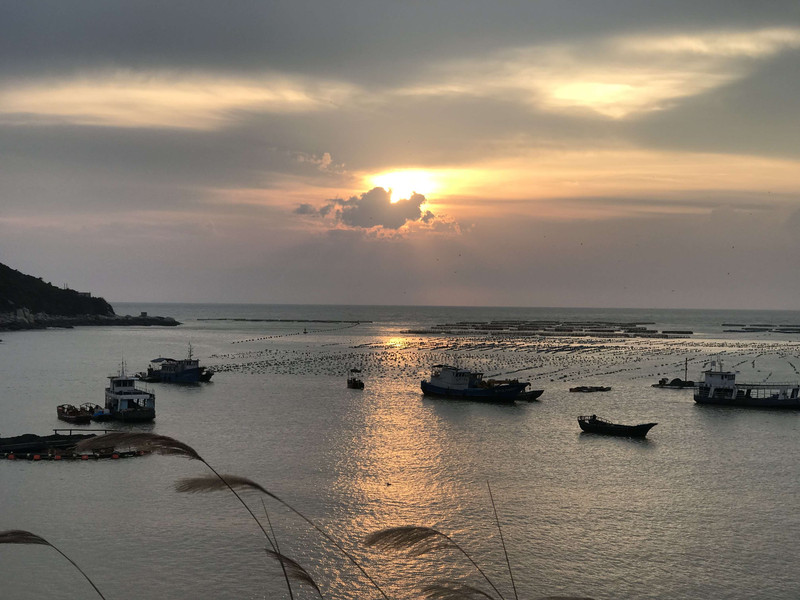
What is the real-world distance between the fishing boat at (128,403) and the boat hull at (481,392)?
101 feet

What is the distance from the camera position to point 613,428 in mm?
60000

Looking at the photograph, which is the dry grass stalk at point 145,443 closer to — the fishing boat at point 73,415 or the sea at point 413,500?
the sea at point 413,500

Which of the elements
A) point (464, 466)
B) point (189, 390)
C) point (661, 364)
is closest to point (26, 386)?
point (189, 390)

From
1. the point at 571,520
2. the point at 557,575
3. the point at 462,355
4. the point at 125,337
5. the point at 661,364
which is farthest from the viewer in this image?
the point at 125,337

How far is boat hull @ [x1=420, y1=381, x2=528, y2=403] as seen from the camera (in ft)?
263

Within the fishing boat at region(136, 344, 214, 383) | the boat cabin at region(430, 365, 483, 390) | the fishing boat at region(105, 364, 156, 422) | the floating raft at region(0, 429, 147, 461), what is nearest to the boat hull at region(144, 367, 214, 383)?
the fishing boat at region(136, 344, 214, 383)

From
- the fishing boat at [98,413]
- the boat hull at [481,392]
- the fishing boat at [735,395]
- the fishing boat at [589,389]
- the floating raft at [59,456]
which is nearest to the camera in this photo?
the floating raft at [59,456]

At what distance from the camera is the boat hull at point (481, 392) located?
80312 millimetres

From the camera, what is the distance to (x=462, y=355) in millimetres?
145000

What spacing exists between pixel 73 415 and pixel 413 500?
126 feet

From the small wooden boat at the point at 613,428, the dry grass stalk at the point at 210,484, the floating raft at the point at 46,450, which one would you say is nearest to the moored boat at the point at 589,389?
the small wooden boat at the point at 613,428

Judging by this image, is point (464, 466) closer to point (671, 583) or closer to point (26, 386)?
point (671, 583)

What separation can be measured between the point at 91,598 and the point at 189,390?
63570mm

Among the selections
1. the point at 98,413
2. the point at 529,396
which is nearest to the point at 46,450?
the point at 98,413
